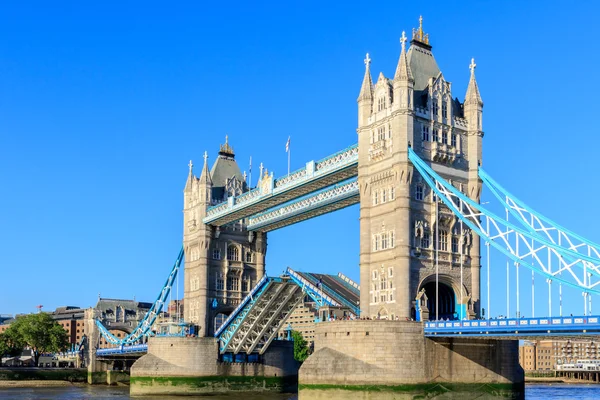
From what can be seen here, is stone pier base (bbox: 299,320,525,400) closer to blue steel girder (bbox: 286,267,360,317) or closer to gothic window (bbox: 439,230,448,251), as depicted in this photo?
gothic window (bbox: 439,230,448,251)

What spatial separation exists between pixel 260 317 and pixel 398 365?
31.7 meters

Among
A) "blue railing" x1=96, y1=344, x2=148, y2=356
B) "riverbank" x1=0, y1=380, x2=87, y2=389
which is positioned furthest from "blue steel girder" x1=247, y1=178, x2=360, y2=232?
"riverbank" x1=0, y1=380, x2=87, y2=389

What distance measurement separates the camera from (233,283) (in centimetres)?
9219

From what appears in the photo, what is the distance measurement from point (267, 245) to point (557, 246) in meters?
46.9

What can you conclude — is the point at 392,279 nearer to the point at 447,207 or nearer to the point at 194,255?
the point at 447,207

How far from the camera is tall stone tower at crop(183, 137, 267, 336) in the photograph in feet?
295

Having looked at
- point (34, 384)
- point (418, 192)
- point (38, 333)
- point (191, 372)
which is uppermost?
point (418, 192)

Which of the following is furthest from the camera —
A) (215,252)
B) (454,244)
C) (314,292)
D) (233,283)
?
(233,283)

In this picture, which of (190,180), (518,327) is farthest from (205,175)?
(518,327)

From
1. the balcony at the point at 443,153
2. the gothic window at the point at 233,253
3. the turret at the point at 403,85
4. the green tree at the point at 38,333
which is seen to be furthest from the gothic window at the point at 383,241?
the green tree at the point at 38,333

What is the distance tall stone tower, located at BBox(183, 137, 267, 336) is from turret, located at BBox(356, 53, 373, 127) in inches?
1156

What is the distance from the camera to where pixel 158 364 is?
84.1 meters

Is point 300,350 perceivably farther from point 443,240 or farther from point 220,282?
point 443,240

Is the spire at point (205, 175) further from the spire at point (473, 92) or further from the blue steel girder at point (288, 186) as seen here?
the spire at point (473, 92)
